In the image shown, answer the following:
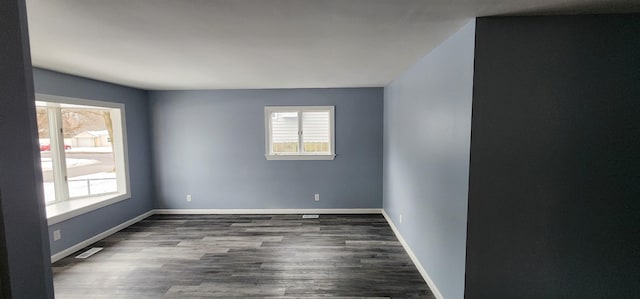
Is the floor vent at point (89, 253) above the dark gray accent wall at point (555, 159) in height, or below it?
below

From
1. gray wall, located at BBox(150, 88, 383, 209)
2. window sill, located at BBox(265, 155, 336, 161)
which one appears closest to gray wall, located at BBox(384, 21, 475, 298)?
gray wall, located at BBox(150, 88, 383, 209)

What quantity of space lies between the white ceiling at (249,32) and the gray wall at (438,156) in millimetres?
198

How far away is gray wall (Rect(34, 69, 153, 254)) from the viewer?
9.72 ft

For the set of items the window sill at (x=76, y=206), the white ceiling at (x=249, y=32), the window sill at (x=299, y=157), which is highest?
the white ceiling at (x=249, y=32)

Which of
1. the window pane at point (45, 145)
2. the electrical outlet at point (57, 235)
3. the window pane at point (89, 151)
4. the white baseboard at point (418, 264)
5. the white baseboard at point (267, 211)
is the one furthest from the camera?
the white baseboard at point (267, 211)

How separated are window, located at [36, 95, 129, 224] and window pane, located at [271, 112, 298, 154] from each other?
91.9 inches

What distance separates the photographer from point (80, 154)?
143 inches

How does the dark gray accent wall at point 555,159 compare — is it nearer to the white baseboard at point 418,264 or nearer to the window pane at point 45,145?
the white baseboard at point 418,264

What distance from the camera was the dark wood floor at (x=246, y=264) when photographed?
2.36 m

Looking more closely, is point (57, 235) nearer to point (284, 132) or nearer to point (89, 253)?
point (89, 253)

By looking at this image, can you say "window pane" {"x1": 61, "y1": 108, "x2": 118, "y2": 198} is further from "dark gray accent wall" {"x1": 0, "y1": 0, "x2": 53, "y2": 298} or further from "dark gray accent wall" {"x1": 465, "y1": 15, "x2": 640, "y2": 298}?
"dark gray accent wall" {"x1": 465, "y1": 15, "x2": 640, "y2": 298}

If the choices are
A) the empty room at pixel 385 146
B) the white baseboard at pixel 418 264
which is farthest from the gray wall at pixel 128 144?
the white baseboard at pixel 418 264

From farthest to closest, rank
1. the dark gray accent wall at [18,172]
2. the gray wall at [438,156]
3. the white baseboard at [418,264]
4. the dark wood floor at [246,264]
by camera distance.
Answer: the dark wood floor at [246,264] → the white baseboard at [418,264] → the gray wall at [438,156] → the dark gray accent wall at [18,172]

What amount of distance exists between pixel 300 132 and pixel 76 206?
3.25 m
